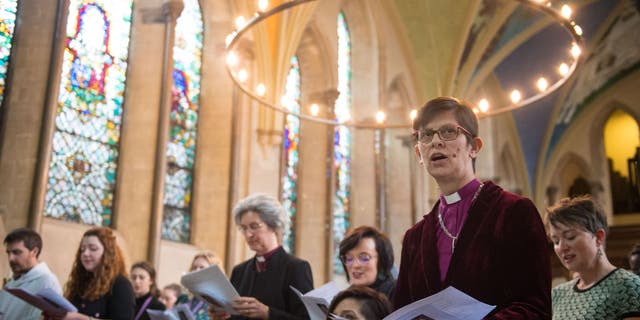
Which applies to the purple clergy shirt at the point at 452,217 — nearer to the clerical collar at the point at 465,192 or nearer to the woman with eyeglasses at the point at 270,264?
the clerical collar at the point at 465,192

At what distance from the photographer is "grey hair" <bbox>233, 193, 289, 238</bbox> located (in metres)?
3.43

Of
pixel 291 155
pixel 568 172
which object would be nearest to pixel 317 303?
pixel 291 155

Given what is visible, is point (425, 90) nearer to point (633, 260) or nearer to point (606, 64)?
point (606, 64)

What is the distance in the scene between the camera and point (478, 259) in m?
1.90

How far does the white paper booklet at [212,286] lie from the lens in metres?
3.07

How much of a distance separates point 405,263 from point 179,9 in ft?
26.1

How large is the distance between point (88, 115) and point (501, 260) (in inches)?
299

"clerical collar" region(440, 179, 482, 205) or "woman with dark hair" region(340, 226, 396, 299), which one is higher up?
"clerical collar" region(440, 179, 482, 205)

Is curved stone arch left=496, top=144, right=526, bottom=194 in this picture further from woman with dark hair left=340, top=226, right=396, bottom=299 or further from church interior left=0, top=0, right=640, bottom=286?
woman with dark hair left=340, top=226, right=396, bottom=299

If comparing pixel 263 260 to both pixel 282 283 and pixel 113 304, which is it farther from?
pixel 113 304

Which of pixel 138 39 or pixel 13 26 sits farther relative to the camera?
pixel 138 39

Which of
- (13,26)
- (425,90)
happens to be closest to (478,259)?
(13,26)

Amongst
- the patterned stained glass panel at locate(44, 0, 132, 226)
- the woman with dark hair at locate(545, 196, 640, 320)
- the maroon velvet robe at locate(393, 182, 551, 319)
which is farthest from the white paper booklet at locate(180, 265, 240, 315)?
the patterned stained glass panel at locate(44, 0, 132, 226)

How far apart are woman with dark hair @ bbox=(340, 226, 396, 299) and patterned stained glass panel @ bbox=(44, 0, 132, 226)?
17.9 ft
